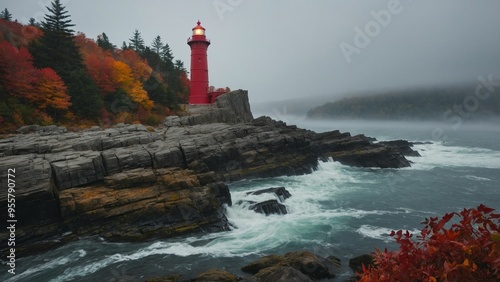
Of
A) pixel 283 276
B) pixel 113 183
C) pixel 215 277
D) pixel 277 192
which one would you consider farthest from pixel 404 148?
pixel 215 277

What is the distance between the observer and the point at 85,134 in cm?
2684

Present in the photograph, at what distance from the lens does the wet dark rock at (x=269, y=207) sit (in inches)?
896

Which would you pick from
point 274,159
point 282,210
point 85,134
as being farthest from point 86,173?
point 274,159

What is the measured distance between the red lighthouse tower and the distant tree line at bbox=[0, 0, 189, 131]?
6.08 meters

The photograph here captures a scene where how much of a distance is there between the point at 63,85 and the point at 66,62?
3980 mm

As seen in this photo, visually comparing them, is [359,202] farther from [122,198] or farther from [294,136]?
A: [122,198]

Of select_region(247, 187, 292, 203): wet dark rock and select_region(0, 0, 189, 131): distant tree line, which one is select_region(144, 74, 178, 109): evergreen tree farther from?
select_region(247, 187, 292, 203): wet dark rock

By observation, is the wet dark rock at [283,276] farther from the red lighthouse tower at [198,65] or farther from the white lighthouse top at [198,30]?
the white lighthouse top at [198,30]

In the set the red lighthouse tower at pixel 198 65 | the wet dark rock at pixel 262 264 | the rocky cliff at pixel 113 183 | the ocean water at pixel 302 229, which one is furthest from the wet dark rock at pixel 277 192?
the red lighthouse tower at pixel 198 65

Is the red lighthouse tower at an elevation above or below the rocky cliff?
above

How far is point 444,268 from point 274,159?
33.0m

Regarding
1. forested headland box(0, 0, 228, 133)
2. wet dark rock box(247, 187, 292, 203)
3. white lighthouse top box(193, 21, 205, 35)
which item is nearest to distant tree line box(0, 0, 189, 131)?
forested headland box(0, 0, 228, 133)

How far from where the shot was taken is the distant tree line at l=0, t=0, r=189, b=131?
2891cm

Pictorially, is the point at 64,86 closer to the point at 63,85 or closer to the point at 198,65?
the point at 63,85
